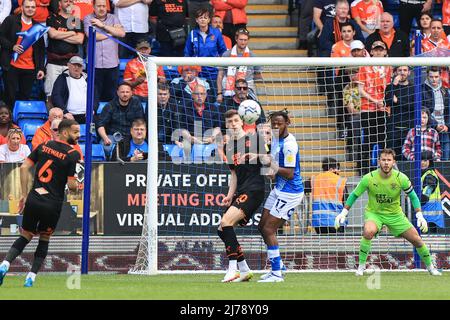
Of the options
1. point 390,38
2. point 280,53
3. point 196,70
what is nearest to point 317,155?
point 196,70

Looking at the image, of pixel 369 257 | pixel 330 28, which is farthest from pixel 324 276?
pixel 330 28

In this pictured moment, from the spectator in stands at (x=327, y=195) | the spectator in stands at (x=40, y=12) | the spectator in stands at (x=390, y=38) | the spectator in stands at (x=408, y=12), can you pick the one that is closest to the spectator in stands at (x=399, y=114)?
the spectator in stands at (x=327, y=195)

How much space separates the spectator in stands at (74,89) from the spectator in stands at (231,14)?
3107 millimetres

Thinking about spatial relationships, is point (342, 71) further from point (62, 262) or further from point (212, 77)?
point (62, 262)

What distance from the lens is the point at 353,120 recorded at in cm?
1861

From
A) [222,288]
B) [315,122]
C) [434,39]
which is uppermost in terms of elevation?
[434,39]

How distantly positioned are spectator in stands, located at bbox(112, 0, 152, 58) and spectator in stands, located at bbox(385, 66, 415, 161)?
15.4ft

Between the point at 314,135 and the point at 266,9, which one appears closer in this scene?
the point at 314,135

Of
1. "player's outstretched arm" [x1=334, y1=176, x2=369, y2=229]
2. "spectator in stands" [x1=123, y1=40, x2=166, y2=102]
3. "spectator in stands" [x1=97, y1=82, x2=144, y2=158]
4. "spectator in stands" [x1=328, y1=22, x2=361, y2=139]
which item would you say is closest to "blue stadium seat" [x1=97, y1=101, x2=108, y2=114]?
"spectator in stands" [x1=123, y1=40, x2=166, y2=102]

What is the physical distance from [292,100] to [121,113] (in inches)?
109

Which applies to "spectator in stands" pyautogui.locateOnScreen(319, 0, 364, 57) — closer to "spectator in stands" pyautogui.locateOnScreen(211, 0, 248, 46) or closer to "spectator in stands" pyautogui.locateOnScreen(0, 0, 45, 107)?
"spectator in stands" pyautogui.locateOnScreen(211, 0, 248, 46)

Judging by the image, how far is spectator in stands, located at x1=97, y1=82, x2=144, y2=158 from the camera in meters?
18.6

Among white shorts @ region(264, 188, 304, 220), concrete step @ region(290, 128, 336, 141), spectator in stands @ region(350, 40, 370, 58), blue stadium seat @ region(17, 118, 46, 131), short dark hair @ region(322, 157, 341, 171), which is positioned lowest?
white shorts @ region(264, 188, 304, 220)

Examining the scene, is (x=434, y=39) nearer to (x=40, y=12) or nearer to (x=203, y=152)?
(x=203, y=152)
